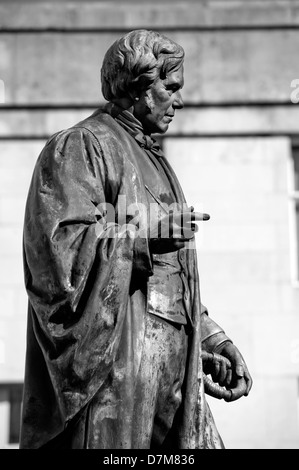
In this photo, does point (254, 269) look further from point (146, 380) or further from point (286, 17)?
point (146, 380)

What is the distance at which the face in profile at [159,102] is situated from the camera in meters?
7.45

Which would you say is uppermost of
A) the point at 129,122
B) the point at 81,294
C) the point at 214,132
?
the point at 214,132

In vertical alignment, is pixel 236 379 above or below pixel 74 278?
below

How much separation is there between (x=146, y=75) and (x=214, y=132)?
11.6 m


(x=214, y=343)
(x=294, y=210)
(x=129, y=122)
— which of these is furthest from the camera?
(x=294, y=210)

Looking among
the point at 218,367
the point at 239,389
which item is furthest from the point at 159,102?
the point at 239,389

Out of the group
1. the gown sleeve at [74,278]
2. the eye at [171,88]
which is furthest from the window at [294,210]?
the gown sleeve at [74,278]

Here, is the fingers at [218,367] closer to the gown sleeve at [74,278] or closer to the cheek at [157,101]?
the gown sleeve at [74,278]

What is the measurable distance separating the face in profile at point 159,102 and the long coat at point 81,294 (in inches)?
12.3

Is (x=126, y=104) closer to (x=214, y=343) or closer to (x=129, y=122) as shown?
(x=129, y=122)

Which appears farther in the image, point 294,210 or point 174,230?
point 294,210

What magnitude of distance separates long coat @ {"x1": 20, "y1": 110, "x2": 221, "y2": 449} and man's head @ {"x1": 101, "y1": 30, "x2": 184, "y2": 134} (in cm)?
33

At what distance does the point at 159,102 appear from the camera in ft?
24.5

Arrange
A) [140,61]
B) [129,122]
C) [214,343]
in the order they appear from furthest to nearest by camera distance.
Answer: [214,343], [129,122], [140,61]
